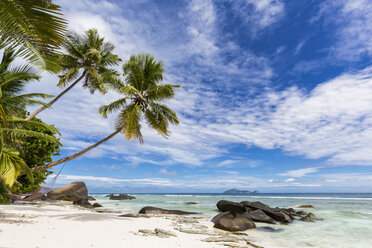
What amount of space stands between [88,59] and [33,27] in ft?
47.4

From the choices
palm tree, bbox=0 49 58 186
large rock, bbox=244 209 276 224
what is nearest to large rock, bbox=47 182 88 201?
palm tree, bbox=0 49 58 186

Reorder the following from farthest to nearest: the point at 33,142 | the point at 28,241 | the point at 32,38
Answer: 1. the point at 33,142
2. the point at 28,241
3. the point at 32,38

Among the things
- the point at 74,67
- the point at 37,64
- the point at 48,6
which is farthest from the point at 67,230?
the point at 74,67

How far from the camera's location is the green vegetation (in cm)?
323

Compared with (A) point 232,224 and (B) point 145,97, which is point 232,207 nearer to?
(A) point 232,224

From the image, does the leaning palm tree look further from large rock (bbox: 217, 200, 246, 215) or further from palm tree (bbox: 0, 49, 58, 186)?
large rock (bbox: 217, 200, 246, 215)

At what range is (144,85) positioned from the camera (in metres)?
13.7

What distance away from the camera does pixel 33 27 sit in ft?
10.7

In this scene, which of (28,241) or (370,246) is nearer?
(28,241)

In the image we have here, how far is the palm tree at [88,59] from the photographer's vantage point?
52.3 feet

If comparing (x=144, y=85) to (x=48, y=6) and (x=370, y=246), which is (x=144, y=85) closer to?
(x=48, y=6)

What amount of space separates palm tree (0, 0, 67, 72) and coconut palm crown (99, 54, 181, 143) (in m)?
9.26

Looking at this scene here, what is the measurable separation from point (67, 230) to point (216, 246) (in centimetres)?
453

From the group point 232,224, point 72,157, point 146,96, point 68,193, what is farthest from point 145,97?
point 68,193
